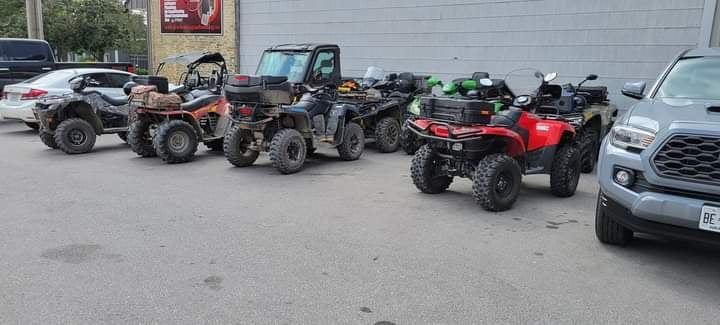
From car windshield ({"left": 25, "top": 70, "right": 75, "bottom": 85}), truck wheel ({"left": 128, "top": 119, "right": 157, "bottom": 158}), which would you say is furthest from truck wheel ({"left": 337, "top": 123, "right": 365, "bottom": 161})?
car windshield ({"left": 25, "top": 70, "right": 75, "bottom": 85})

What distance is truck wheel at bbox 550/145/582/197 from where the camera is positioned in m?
6.98

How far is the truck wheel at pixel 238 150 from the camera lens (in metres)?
8.66

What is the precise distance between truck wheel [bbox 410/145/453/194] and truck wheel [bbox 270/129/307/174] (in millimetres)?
2210

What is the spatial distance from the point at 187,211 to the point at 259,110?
2.73 metres

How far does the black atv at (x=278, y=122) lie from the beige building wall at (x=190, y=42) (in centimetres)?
1092

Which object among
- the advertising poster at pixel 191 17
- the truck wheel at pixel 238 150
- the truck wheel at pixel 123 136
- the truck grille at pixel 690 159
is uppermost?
the advertising poster at pixel 191 17

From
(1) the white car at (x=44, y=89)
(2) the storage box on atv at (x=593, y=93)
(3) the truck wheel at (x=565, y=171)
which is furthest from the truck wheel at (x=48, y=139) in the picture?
(2) the storage box on atv at (x=593, y=93)

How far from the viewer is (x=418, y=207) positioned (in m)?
6.46

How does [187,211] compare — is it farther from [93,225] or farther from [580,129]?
[580,129]

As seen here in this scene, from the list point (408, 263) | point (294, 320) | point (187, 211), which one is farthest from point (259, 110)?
point (294, 320)

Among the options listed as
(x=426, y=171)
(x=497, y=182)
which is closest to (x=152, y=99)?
(x=426, y=171)

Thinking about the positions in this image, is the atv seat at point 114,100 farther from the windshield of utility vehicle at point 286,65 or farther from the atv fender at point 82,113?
the windshield of utility vehicle at point 286,65

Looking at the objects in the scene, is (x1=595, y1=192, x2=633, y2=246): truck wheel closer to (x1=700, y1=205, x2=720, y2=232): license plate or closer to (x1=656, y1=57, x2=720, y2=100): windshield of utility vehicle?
(x1=700, y1=205, x2=720, y2=232): license plate

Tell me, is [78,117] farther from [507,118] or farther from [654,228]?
[654,228]
